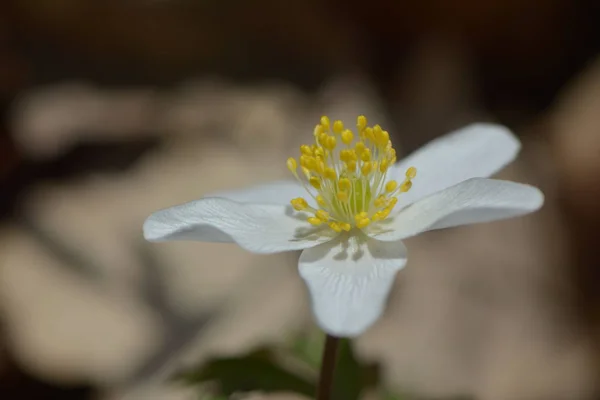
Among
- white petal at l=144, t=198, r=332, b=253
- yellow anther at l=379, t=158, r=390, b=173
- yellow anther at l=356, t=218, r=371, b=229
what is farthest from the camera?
yellow anther at l=379, t=158, r=390, b=173

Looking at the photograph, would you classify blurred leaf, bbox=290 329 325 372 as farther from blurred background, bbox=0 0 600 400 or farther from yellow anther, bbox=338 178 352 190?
yellow anther, bbox=338 178 352 190

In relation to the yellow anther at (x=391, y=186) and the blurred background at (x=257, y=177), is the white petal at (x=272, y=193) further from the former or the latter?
the blurred background at (x=257, y=177)

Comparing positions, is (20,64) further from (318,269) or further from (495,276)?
(318,269)

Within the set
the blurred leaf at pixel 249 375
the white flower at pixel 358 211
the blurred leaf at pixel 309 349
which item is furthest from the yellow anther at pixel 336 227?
the blurred leaf at pixel 309 349

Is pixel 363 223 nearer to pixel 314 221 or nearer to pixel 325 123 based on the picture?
pixel 314 221

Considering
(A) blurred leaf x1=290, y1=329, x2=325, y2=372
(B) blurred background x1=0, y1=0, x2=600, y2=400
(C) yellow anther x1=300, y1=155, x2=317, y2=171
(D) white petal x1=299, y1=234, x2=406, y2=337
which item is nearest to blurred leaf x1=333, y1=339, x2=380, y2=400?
(B) blurred background x1=0, y1=0, x2=600, y2=400

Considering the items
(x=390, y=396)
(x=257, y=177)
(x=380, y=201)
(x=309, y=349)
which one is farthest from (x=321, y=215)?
(x=257, y=177)
